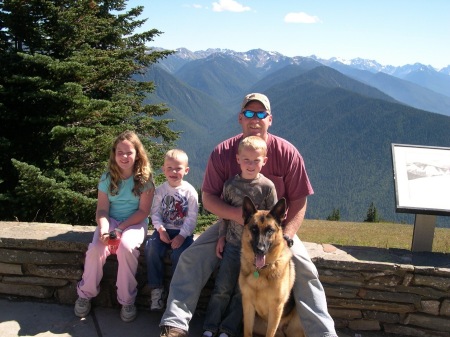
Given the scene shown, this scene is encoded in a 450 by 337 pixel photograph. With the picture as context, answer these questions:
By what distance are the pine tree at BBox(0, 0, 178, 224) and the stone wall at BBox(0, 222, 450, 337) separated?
18.7ft

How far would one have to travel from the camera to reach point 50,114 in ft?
35.6

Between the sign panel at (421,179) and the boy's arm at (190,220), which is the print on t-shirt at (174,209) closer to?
the boy's arm at (190,220)

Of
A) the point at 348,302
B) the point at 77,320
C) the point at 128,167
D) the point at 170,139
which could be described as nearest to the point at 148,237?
the point at 128,167

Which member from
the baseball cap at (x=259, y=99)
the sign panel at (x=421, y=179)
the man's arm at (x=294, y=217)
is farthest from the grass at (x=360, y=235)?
the baseball cap at (x=259, y=99)

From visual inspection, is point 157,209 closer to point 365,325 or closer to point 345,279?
point 345,279

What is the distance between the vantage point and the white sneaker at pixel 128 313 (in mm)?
3469

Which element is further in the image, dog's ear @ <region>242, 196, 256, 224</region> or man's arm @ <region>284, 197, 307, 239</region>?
man's arm @ <region>284, 197, 307, 239</region>

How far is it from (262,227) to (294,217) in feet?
1.84

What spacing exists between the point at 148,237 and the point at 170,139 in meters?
13.3

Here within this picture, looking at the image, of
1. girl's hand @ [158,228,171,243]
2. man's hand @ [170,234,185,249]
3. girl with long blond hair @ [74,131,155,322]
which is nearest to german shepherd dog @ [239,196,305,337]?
man's hand @ [170,234,185,249]

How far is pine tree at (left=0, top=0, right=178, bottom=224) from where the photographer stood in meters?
9.48

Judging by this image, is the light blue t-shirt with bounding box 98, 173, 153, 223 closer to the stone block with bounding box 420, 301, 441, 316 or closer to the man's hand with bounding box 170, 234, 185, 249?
the man's hand with bounding box 170, 234, 185, 249

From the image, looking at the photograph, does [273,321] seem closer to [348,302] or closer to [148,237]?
[348,302]

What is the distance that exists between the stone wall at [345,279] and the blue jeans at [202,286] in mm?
238
